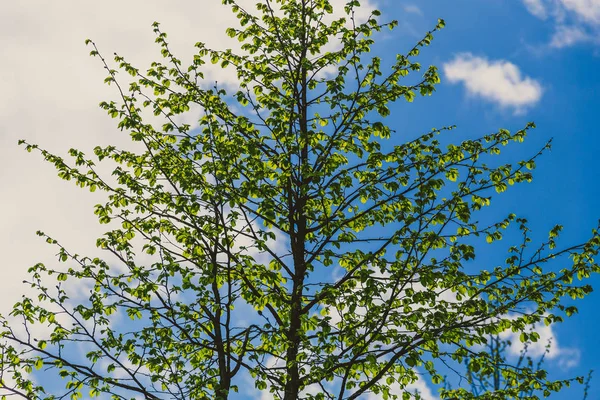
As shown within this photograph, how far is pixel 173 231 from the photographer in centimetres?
1488

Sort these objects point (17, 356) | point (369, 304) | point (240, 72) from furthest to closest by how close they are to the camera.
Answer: point (240, 72) < point (17, 356) < point (369, 304)

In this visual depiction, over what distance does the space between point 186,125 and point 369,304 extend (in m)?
5.95

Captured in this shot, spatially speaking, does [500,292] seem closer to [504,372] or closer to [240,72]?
[504,372]

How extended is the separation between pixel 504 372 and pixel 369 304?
3007 mm

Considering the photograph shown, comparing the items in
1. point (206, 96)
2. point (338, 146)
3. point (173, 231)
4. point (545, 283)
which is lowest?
point (545, 283)

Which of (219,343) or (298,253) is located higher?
(298,253)

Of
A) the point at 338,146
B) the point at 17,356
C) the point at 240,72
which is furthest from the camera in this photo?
the point at 240,72

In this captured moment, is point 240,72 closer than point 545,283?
No

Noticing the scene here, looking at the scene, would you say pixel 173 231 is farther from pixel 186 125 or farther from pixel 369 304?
pixel 369 304

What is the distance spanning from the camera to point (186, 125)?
14.9 m

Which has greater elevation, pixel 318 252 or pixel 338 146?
pixel 338 146

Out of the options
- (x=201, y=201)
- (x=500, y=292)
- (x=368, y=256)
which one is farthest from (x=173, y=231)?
(x=500, y=292)

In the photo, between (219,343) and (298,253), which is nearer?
(219,343)

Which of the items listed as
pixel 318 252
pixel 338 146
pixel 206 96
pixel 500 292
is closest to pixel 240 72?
pixel 206 96
